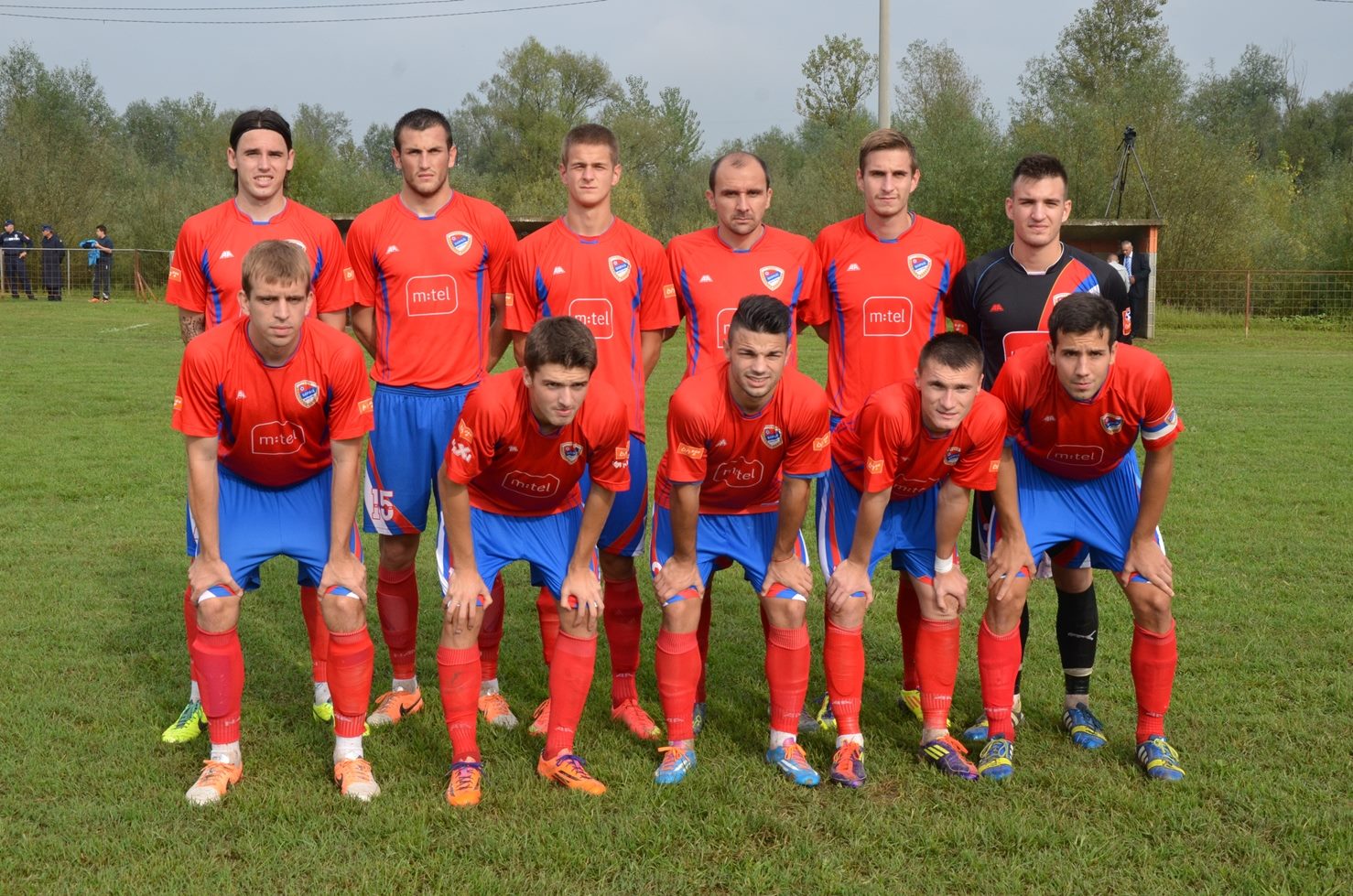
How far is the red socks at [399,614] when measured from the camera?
4926 mm

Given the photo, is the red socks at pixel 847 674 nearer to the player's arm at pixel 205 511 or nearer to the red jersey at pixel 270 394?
the red jersey at pixel 270 394

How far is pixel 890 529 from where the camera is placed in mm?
4453

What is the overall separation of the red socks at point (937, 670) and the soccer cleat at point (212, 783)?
98.5 inches

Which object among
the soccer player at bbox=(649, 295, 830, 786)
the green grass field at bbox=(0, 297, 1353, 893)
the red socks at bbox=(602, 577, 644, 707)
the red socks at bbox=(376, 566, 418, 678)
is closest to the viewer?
the green grass field at bbox=(0, 297, 1353, 893)

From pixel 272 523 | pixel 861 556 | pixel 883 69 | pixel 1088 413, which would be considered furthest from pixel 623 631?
pixel 883 69

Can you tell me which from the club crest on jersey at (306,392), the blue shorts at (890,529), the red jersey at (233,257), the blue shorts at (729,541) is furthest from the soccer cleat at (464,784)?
the red jersey at (233,257)

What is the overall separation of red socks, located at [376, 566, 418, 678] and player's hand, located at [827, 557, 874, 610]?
1.79 m

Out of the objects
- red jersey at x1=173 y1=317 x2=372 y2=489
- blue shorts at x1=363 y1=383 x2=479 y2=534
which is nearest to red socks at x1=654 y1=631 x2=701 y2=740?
blue shorts at x1=363 y1=383 x2=479 y2=534

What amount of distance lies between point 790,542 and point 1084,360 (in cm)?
120

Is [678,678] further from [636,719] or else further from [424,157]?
[424,157]

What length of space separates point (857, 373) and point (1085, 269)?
98cm

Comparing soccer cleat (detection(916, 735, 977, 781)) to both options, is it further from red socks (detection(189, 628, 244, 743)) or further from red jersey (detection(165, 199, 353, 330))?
red jersey (detection(165, 199, 353, 330))

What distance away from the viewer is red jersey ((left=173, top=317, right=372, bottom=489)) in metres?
3.95

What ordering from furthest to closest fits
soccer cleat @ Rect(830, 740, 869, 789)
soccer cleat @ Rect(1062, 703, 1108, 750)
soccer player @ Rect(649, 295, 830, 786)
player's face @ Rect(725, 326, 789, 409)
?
soccer cleat @ Rect(1062, 703, 1108, 750) < soccer cleat @ Rect(830, 740, 869, 789) < soccer player @ Rect(649, 295, 830, 786) < player's face @ Rect(725, 326, 789, 409)
